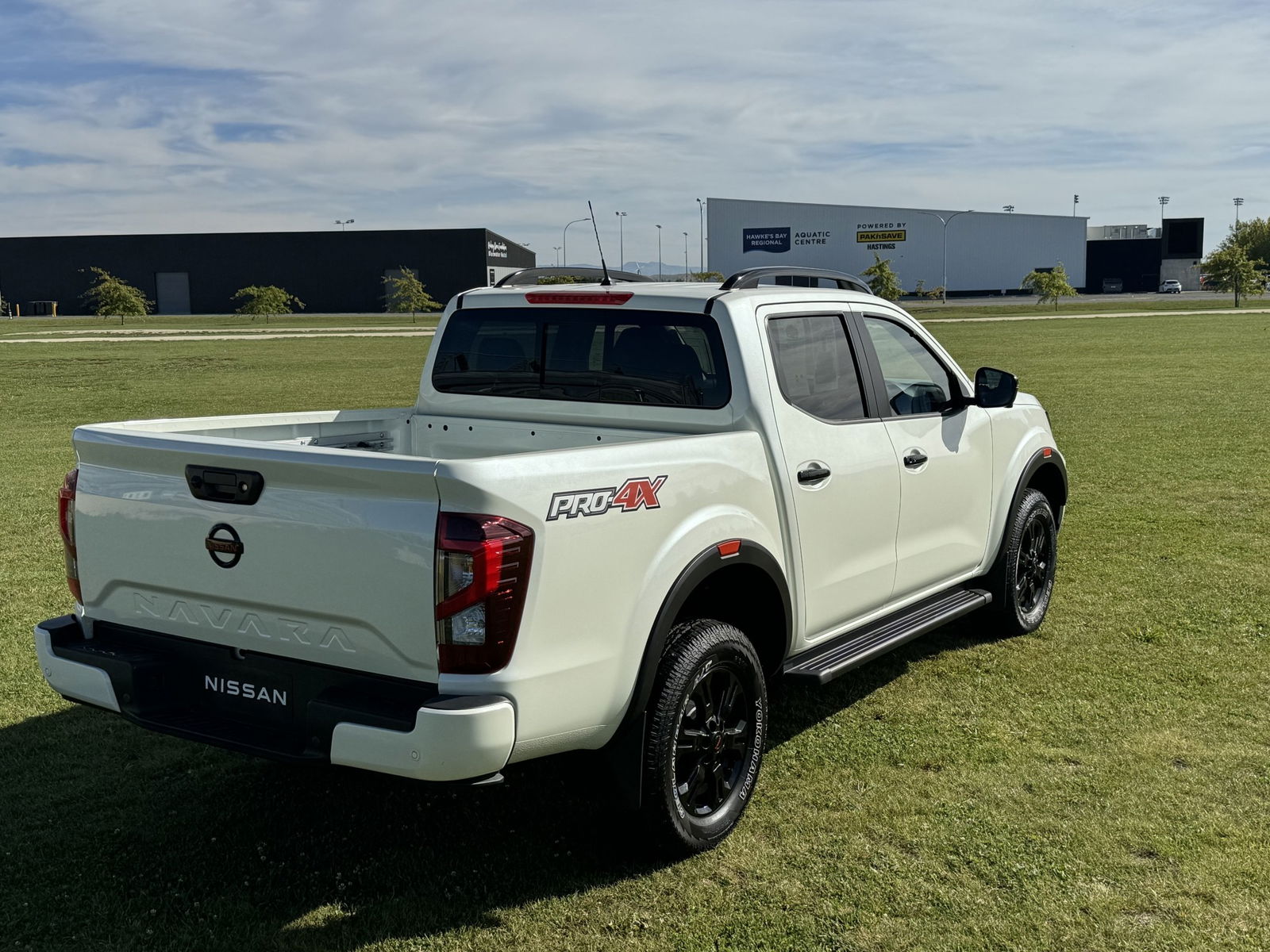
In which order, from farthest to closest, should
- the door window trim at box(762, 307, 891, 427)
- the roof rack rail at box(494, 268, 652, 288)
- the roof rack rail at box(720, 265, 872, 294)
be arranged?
1. the roof rack rail at box(494, 268, 652, 288)
2. the door window trim at box(762, 307, 891, 427)
3. the roof rack rail at box(720, 265, 872, 294)

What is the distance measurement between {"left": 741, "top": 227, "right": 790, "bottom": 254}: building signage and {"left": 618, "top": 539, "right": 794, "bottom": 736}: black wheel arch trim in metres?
104

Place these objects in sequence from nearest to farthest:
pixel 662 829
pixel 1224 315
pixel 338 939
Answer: pixel 338 939
pixel 662 829
pixel 1224 315

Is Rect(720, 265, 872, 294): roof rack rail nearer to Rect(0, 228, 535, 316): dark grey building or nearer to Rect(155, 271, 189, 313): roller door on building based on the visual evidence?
Rect(0, 228, 535, 316): dark grey building

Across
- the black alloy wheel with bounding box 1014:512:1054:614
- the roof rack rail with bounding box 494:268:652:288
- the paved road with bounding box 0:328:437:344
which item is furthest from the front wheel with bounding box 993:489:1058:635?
the paved road with bounding box 0:328:437:344

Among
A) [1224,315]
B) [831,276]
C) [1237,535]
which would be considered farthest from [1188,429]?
[1224,315]

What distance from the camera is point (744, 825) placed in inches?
167

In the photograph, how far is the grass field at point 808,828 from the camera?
3.58 meters

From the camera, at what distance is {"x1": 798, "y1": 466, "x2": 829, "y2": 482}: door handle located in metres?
4.45

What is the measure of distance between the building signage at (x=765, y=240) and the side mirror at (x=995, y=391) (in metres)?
102

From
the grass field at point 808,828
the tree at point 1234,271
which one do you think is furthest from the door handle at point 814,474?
the tree at point 1234,271

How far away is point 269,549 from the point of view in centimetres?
341

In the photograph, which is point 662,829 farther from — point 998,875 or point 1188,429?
point 1188,429

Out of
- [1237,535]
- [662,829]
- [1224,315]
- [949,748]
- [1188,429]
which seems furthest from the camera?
[1224,315]

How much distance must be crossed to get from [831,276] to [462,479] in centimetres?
264
